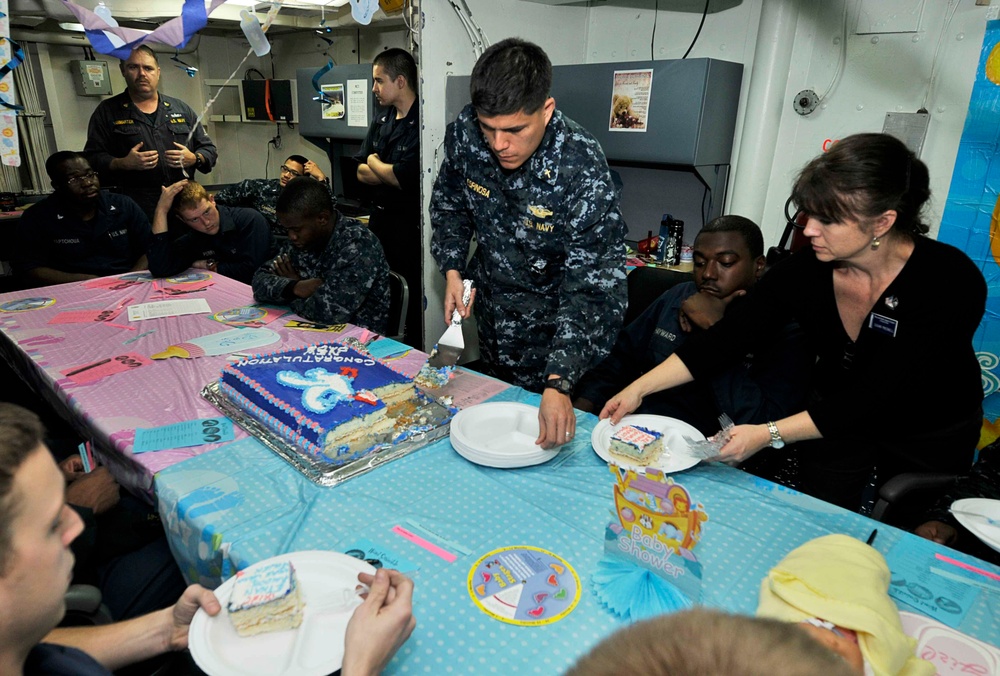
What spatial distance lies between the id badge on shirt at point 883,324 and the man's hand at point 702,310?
0.54m

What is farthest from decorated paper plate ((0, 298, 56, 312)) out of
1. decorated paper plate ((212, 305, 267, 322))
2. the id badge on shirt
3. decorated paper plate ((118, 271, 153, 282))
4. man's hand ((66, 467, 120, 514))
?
the id badge on shirt

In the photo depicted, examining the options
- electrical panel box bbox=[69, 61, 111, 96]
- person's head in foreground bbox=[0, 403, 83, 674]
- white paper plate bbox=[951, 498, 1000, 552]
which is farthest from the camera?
electrical panel box bbox=[69, 61, 111, 96]

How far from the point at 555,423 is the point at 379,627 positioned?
29.3 inches

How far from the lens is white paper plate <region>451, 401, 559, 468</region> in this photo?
4.86 ft

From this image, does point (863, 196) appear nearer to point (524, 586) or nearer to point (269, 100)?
point (524, 586)

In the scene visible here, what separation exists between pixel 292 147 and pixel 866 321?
726 centimetres

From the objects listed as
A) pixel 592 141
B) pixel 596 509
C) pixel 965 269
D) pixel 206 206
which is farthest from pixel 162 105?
pixel 965 269

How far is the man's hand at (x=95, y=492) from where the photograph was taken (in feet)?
5.33

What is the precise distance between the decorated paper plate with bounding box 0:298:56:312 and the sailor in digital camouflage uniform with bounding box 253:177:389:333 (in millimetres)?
997

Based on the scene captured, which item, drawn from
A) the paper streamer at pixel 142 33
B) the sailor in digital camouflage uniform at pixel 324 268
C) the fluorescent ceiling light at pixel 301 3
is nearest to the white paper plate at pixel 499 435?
the sailor in digital camouflage uniform at pixel 324 268

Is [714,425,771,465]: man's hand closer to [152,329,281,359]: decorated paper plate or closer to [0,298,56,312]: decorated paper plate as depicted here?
[152,329,281,359]: decorated paper plate

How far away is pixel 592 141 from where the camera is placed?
81.4 inches

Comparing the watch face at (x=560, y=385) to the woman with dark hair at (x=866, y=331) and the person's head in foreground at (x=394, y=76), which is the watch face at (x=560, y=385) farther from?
the person's head in foreground at (x=394, y=76)

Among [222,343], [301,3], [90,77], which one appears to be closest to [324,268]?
[222,343]
